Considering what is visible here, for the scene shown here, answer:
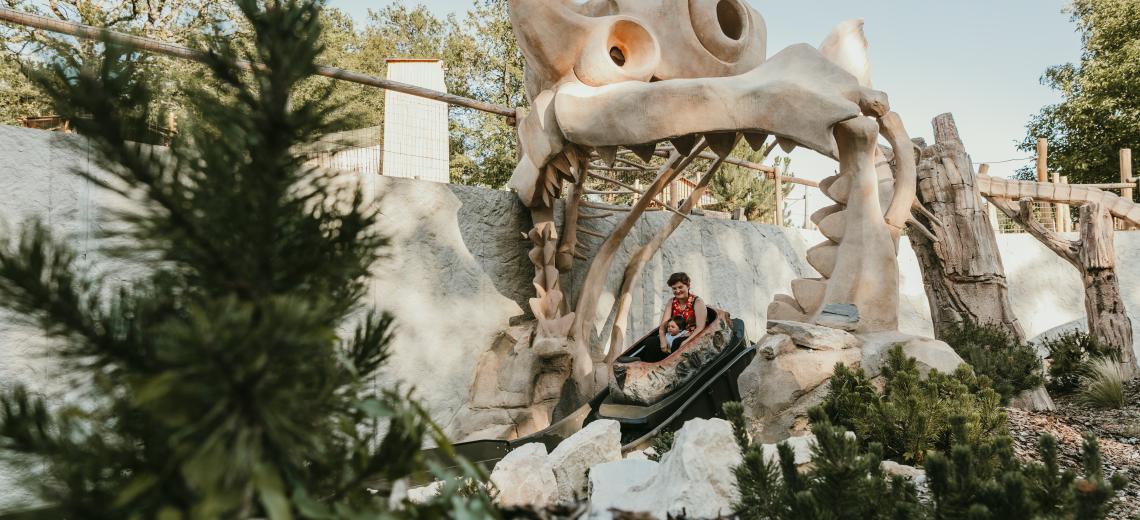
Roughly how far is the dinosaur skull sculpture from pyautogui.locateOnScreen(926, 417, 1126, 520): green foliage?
141 inches

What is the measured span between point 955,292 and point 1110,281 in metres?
1.98

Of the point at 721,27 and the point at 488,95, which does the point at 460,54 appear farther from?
the point at 721,27

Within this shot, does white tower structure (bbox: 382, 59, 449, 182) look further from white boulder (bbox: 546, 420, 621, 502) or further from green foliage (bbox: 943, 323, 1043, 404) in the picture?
green foliage (bbox: 943, 323, 1043, 404)

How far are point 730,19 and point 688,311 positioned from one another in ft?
9.33

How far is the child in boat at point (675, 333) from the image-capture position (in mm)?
6320

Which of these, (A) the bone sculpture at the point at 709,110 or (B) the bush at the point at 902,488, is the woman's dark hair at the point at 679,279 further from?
(B) the bush at the point at 902,488

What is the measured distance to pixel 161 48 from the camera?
4340 millimetres

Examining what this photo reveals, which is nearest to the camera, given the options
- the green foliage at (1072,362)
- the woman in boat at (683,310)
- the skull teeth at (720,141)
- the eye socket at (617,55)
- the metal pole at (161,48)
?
the metal pole at (161,48)

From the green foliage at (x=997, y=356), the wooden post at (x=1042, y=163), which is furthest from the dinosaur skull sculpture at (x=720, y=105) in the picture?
the wooden post at (x=1042, y=163)

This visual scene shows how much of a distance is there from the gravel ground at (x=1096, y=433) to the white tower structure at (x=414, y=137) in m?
5.69

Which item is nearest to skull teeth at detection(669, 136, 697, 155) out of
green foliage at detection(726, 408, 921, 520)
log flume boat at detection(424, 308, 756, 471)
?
log flume boat at detection(424, 308, 756, 471)

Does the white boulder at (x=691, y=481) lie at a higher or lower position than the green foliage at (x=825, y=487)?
lower

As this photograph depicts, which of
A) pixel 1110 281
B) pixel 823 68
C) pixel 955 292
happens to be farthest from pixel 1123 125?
pixel 823 68

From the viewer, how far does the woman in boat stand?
627 centimetres
